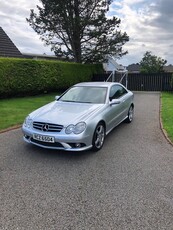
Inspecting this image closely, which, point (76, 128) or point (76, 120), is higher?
point (76, 120)

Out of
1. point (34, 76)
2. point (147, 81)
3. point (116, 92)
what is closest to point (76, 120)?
point (116, 92)

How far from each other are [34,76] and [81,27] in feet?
23.2

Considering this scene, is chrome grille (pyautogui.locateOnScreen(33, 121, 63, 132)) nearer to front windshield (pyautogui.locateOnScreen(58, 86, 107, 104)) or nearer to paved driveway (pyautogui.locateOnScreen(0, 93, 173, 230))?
paved driveway (pyautogui.locateOnScreen(0, 93, 173, 230))

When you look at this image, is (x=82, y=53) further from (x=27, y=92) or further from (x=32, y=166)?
(x=32, y=166)

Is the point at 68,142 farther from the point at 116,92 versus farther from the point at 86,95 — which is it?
the point at 116,92

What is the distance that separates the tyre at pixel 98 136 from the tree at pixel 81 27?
14475 millimetres

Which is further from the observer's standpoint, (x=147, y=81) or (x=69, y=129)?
(x=147, y=81)

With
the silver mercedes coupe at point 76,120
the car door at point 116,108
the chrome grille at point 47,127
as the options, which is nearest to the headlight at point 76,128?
the silver mercedes coupe at point 76,120

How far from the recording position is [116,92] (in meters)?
6.71

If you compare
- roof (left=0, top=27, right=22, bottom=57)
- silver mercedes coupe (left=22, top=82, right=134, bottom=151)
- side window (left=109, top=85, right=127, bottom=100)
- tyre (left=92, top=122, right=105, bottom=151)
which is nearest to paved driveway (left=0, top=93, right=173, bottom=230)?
tyre (left=92, top=122, right=105, bottom=151)

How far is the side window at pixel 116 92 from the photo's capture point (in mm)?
6298

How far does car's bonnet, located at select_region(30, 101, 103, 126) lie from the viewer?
473 cm

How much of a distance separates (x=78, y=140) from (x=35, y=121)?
3.44ft

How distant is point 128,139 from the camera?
237 inches
